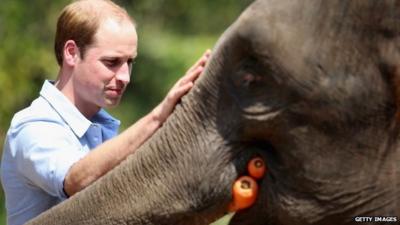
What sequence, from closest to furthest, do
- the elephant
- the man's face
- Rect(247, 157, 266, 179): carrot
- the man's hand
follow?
1. the elephant
2. Rect(247, 157, 266, 179): carrot
3. the man's hand
4. the man's face

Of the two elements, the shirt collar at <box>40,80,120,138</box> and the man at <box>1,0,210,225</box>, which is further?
the shirt collar at <box>40,80,120,138</box>

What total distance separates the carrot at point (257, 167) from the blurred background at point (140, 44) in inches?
322

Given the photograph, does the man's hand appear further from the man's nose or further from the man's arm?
the man's nose

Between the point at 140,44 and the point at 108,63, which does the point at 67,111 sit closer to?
the point at 108,63

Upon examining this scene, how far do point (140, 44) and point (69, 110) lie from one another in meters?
11.8

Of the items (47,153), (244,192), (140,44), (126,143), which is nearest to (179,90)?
(126,143)

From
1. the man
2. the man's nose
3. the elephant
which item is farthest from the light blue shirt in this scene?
the elephant

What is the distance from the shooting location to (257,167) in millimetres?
3723

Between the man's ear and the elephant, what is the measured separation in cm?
72

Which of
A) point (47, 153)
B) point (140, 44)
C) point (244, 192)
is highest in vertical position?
point (47, 153)

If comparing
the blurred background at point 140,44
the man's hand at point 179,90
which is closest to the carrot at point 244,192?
the man's hand at point 179,90

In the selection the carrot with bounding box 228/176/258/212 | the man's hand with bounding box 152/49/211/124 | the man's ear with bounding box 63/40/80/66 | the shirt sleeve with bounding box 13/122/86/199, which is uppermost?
the man's ear with bounding box 63/40/80/66

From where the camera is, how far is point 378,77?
3.60m

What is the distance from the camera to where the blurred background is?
513 inches
